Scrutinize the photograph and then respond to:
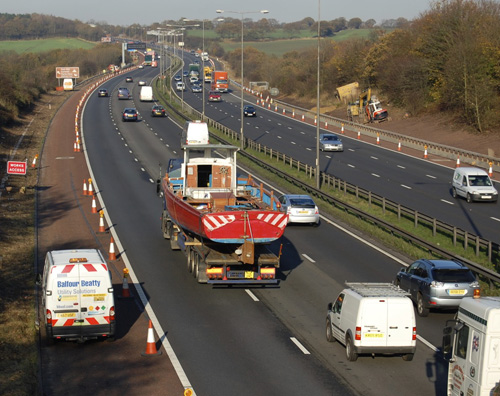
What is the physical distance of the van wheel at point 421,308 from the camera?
22922 millimetres

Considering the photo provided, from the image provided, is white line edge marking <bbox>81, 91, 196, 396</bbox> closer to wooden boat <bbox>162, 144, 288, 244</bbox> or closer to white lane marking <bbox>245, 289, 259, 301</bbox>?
wooden boat <bbox>162, 144, 288, 244</bbox>

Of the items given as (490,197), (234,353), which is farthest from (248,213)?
(490,197)

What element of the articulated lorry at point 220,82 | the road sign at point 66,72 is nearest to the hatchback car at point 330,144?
the articulated lorry at point 220,82

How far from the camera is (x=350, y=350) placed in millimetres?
18391

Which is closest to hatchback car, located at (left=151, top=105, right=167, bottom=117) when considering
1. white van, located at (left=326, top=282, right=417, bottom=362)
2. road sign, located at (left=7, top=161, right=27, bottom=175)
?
road sign, located at (left=7, top=161, right=27, bottom=175)

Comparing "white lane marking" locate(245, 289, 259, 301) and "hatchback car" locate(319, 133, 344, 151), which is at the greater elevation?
"white lane marking" locate(245, 289, 259, 301)

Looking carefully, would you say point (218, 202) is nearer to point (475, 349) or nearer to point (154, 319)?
point (154, 319)

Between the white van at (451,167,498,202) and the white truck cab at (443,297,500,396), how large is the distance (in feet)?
98.1

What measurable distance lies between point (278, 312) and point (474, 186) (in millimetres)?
23395

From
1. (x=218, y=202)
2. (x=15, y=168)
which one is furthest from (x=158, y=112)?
(x=218, y=202)

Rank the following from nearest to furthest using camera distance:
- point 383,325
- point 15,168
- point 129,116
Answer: point 383,325 < point 15,168 < point 129,116

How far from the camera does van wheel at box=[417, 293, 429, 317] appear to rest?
22922 millimetres

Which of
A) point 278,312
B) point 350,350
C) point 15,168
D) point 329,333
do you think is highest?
point 15,168

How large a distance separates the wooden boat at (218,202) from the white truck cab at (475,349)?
11095 millimetres
